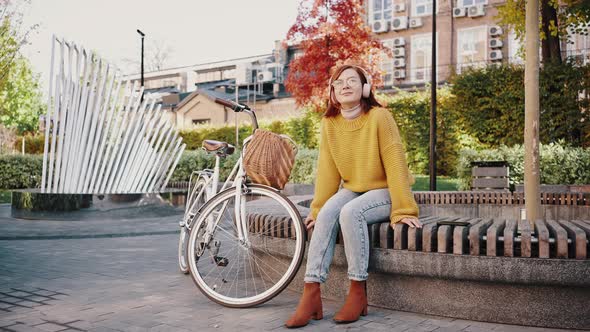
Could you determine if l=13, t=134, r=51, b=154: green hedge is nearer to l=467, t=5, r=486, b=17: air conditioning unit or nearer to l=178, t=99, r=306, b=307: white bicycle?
l=467, t=5, r=486, b=17: air conditioning unit

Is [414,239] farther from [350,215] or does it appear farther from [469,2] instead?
[469,2]

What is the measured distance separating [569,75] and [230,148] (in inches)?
646

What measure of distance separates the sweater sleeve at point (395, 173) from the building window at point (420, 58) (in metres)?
35.3

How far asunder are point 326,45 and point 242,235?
19.7m

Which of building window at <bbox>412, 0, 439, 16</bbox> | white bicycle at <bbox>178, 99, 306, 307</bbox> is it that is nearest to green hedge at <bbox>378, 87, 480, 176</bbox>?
building window at <bbox>412, 0, 439, 16</bbox>

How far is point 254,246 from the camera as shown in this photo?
5.34m

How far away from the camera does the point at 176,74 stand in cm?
6825

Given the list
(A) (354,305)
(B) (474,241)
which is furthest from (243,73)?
(B) (474,241)

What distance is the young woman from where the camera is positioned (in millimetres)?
4098

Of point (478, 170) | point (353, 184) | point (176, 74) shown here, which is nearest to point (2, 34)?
point (478, 170)

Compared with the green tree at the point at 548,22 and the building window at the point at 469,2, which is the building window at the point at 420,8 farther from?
the green tree at the point at 548,22

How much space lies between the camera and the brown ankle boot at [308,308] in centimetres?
395

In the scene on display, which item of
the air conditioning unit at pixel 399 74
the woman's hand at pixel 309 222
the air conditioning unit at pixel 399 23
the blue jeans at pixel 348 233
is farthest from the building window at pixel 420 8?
the blue jeans at pixel 348 233

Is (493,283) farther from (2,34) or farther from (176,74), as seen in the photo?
(176,74)
